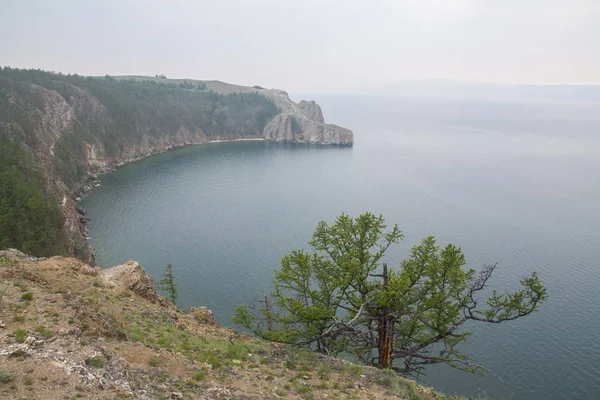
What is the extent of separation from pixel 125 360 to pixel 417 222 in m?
79.7

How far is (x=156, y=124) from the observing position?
636ft

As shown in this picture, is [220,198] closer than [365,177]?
Yes

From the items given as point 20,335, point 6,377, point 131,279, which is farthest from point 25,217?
point 6,377

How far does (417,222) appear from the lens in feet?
288

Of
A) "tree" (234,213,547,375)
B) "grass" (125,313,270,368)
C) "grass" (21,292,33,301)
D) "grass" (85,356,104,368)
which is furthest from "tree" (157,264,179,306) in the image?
"grass" (85,356,104,368)

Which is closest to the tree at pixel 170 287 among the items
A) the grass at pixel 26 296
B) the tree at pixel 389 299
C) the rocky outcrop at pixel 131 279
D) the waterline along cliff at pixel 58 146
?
the waterline along cliff at pixel 58 146

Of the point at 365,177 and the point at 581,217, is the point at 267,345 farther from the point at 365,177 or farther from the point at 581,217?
the point at 365,177

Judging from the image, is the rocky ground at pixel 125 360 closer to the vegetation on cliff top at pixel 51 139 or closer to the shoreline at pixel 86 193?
the vegetation on cliff top at pixel 51 139

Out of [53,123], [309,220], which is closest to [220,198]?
[309,220]

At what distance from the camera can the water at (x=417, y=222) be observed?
45.9m

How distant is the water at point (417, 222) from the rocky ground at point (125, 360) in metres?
19.9

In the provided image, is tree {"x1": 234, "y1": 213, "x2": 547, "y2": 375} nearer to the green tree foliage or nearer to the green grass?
the green grass

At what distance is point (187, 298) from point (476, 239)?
55.0 m

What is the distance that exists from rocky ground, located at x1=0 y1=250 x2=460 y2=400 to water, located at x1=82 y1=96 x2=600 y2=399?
1988 centimetres
